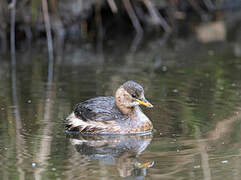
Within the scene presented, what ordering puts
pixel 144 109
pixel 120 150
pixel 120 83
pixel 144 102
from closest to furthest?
pixel 120 150, pixel 144 102, pixel 144 109, pixel 120 83

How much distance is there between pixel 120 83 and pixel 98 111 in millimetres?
2821

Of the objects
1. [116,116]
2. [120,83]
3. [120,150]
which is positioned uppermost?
[120,83]

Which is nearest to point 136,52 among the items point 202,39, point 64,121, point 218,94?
point 202,39

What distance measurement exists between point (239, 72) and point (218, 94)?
6.33 feet

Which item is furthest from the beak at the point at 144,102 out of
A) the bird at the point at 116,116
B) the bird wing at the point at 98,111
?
the bird wing at the point at 98,111

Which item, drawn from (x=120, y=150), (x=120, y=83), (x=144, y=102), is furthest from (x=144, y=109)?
(x=120, y=150)

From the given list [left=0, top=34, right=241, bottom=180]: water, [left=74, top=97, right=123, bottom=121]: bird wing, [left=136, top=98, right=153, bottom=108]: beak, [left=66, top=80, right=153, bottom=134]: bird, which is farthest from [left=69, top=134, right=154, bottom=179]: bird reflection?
[left=136, top=98, right=153, bottom=108]: beak

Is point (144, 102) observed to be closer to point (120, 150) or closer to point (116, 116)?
point (116, 116)

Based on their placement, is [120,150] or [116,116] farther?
[116,116]

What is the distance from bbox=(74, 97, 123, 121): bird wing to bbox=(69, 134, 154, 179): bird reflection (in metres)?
0.26

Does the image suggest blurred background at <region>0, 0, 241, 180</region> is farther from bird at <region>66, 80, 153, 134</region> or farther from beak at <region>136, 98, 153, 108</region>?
beak at <region>136, 98, 153, 108</region>

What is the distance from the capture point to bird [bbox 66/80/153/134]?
729 centimetres

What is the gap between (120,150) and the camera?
6.61 metres

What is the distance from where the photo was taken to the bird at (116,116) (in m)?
7.29
